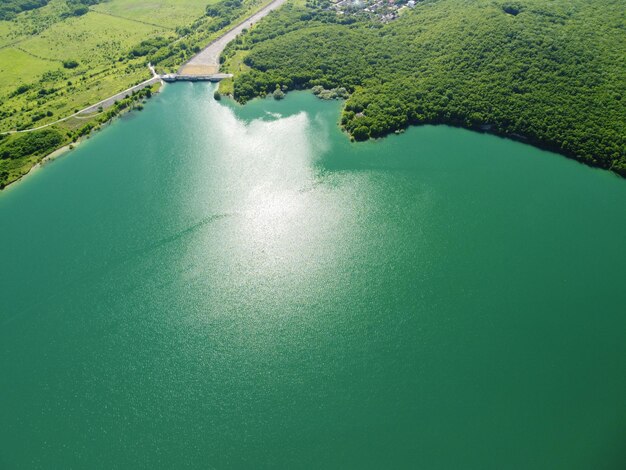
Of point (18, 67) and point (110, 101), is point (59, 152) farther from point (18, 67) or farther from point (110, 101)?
point (18, 67)

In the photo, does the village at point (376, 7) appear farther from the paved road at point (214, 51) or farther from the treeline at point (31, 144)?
the treeline at point (31, 144)

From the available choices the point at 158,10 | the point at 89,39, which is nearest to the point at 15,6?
the point at 89,39

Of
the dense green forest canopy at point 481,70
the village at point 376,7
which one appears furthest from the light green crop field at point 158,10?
the village at point 376,7

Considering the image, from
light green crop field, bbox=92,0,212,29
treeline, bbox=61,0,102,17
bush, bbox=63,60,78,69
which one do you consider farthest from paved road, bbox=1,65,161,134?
treeline, bbox=61,0,102,17

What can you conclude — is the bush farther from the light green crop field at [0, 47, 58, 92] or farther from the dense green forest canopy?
the dense green forest canopy

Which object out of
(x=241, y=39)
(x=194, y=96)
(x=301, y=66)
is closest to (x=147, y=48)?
(x=241, y=39)

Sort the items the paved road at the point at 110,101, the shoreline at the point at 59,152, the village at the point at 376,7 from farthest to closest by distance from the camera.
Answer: the village at the point at 376,7, the paved road at the point at 110,101, the shoreline at the point at 59,152
